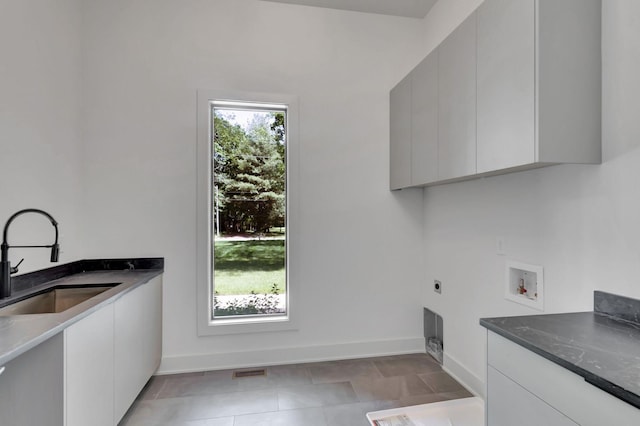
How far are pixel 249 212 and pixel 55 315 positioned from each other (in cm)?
161

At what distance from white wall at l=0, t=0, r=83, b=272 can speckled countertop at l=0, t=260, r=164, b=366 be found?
0.18 m

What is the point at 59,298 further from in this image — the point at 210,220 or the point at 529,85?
the point at 529,85

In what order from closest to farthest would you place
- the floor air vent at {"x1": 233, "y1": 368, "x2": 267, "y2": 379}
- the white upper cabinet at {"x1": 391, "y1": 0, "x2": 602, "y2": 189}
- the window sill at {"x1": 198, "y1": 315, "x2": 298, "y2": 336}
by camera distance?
the white upper cabinet at {"x1": 391, "y1": 0, "x2": 602, "y2": 189}, the floor air vent at {"x1": 233, "y1": 368, "x2": 267, "y2": 379}, the window sill at {"x1": 198, "y1": 315, "x2": 298, "y2": 336}

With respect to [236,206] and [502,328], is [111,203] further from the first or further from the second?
[502,328]

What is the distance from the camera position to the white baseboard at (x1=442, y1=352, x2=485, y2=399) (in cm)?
221

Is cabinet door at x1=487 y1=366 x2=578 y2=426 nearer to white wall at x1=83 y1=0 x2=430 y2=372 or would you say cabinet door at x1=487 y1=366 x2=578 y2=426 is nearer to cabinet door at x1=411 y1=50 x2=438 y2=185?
cabinet door at x1=411 y1=50 x2=438 y2=185

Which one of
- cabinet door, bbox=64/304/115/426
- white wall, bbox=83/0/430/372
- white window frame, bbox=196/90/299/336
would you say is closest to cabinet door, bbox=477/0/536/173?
white wall, bbox=83/0/430/372

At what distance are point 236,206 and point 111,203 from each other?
38.7 inches

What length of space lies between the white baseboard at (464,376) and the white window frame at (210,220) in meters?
1.33

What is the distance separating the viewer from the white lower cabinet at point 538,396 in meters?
0.86

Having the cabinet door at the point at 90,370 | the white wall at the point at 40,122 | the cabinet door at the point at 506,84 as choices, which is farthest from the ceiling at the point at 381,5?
the cabinet door at the point at 90,370

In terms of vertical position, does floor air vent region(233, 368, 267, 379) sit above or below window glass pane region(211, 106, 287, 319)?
below

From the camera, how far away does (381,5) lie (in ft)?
9.14

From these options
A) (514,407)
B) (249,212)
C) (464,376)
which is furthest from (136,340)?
(464,376)
